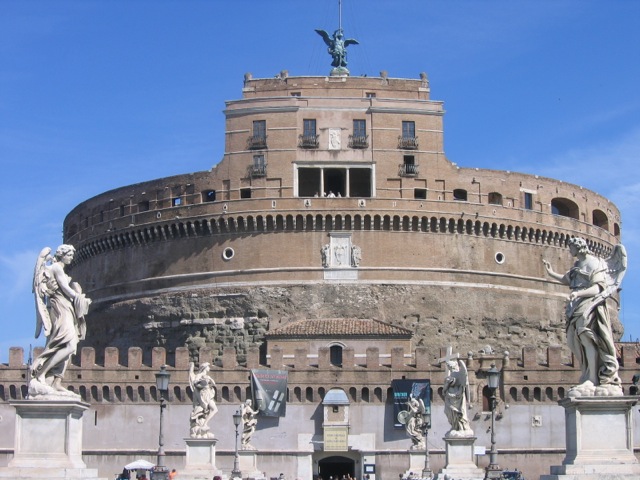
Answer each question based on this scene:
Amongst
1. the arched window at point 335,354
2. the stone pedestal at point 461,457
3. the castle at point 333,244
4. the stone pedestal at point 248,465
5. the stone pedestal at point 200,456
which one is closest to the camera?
the stone pedestal at point 461,457

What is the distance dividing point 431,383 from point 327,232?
11539mm

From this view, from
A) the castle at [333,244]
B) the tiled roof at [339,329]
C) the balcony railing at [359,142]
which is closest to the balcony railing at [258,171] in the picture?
the castle at [333,244]

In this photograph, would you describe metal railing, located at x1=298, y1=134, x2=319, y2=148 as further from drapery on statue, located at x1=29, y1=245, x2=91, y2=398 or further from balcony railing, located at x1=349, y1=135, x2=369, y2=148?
drapery on statue, located at x1=29, y1=245, x2=91, y2=398

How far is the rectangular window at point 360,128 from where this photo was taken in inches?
2425

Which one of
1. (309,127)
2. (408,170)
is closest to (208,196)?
(309,127)

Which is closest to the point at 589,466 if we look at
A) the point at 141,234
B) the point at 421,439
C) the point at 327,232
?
the point at 421,439

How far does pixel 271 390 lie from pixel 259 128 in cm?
1640

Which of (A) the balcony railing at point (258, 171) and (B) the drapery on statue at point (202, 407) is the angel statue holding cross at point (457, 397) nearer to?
(B) the drapery on statue at point (202, 407)

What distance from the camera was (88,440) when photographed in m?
52.4

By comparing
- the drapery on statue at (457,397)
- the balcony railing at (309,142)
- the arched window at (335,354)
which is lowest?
the drapery on statue at (457,397)

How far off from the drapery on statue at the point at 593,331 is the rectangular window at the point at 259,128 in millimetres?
49390

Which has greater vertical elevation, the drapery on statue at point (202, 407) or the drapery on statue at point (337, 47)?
the drapery on statue at point (337, 47)

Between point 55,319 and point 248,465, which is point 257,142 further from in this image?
point 55,319

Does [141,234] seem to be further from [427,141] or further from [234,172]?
[427,141]
